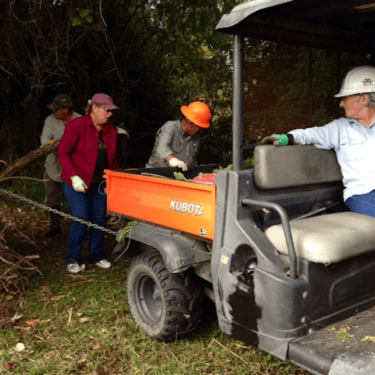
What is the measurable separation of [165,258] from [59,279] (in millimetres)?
2111

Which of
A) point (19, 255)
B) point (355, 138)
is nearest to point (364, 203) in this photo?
point (355, 138)

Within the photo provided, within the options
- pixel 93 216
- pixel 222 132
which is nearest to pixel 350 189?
pixel 93 216

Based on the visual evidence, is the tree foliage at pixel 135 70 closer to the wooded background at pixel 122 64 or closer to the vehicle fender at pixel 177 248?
the wooded background at pixel 122 64

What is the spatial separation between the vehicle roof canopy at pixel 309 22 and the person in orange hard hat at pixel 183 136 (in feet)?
5.29

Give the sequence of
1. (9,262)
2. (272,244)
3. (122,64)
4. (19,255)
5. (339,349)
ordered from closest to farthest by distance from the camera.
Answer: (339,349) → (272,244) → (9,262) → (19,255) → (122,64)

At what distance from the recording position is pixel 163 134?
503 cm

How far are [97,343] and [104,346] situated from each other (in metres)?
0.08

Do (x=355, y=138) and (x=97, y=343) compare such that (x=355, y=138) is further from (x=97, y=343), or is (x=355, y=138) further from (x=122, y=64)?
(x=122, y=64)

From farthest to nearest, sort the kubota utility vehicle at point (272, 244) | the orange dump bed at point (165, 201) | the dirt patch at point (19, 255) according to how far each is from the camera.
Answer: the dirt patch at point (19, 255) → the orange dump bed at point (165, 201) → the kubota utility vehicle at point (272, 244)

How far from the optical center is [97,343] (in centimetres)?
359

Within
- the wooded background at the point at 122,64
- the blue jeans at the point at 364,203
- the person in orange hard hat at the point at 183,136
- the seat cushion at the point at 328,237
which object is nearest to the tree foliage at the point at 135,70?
the wooded background at the point at 122,64

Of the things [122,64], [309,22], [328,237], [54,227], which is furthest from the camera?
[122,64]

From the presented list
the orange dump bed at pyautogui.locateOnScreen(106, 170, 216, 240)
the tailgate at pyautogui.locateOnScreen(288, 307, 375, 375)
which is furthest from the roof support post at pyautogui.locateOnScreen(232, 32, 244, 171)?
the tailgate at pyautogui.locateOnScreen(288, 307, 375, 375)

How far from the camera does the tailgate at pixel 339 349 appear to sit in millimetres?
2193
